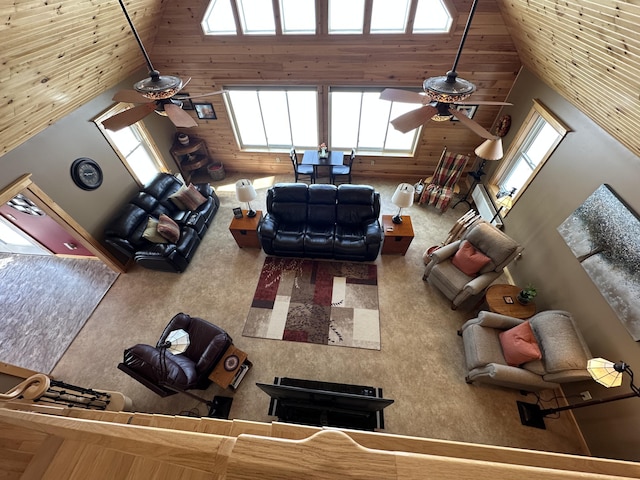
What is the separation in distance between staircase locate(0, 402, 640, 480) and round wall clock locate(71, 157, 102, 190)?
412 centimetres

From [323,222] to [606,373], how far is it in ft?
11.4

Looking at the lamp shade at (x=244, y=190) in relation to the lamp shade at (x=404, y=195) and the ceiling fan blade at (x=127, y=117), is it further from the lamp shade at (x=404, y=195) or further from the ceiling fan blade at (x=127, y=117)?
the lamp shade at (x=404, y=195)

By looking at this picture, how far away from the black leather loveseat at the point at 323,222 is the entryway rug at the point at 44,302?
113 inches

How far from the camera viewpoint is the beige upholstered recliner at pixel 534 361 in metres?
2.48

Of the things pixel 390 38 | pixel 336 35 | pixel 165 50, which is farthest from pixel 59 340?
pixel 390 38

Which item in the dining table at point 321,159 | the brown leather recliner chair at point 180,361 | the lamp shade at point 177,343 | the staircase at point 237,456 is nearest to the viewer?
the staircase at point 237,456

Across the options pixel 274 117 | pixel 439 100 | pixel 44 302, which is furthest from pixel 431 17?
pixel 44 302

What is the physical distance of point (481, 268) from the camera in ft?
11.2

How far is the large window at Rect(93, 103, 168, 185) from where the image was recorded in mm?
4324

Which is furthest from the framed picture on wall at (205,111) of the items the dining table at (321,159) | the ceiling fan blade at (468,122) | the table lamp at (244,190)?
the ceiling fan blade at (468,122)

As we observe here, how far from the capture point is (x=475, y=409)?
9.55ft

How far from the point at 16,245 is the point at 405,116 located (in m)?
6.90

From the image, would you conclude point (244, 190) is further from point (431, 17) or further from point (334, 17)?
point (431, 17)

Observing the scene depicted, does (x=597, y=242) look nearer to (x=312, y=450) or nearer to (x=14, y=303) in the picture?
(x=312, y=450)
